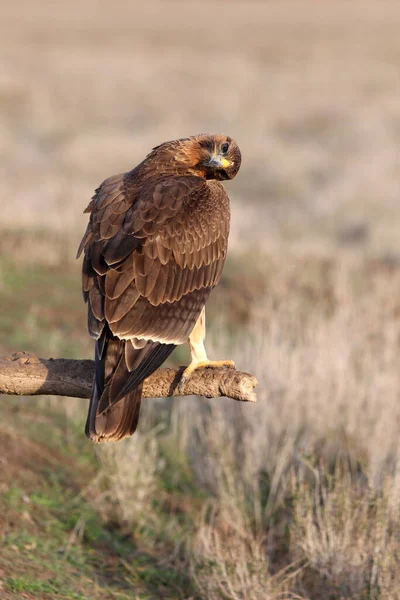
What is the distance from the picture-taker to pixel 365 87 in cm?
3228

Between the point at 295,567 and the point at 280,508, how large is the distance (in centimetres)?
94

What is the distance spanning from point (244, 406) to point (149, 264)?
3.30m

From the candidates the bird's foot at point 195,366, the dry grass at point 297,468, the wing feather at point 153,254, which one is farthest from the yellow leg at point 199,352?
the dry grass at point 297,468

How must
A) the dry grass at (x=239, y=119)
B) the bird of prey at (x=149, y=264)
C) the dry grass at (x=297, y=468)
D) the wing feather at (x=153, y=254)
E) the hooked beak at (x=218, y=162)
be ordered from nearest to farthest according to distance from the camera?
1. the bird of prey at (x=149, y=264)
2. the wing feather at (x=153, y=254)
3. the hooked beak at (x=218, y=162)
4. the dry grass at (x=297, y=468)
5. the dry grass at (x=239, y=119)

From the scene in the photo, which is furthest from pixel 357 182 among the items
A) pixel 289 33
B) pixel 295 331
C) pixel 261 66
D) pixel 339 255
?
pixel 289 33

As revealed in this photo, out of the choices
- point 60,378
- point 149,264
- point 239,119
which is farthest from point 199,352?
point 239,119

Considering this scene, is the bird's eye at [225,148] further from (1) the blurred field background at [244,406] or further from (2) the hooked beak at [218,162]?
(1) the blurred field background at [244,406]

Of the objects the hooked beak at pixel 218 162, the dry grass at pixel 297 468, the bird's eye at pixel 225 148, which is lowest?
the dry grass at pixel 297 468

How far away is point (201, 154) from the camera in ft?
15.5

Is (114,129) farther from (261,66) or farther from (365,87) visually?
(261,66)

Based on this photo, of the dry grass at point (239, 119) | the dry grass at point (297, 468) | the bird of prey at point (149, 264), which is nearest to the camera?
the bird of prey at point (149, 264)

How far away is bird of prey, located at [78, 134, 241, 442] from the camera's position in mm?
3818

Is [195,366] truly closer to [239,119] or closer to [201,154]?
[201,154]

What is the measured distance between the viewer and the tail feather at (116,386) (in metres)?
Result: 3.72
